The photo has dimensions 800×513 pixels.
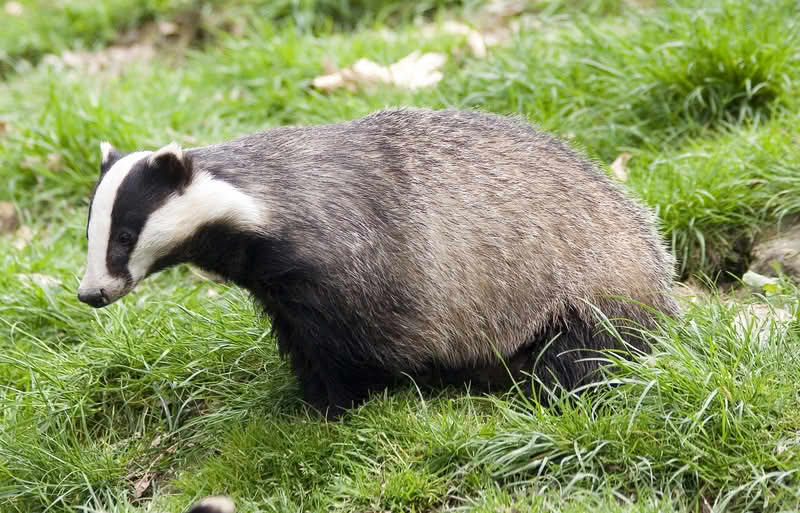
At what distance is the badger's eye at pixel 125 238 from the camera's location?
362cm

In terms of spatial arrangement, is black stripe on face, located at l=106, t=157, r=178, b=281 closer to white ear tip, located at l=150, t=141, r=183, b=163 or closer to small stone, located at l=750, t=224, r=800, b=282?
white ear tip, located at l=150, t=141, r=183, b=163

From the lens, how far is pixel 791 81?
551 centimetres

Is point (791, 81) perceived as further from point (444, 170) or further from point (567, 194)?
point (444, 170)

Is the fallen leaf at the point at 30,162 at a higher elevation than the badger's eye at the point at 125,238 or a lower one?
lower

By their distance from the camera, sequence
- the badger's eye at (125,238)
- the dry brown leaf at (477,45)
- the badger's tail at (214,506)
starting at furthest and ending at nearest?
the dry brown leaf at (477,45)
the badger's eye at (125,238)
the badger's tail at (214,506)

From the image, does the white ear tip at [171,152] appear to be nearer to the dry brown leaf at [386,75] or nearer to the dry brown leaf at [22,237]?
the dry brown leaf at [22,237]

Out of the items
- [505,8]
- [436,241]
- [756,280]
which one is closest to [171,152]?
[436,241]

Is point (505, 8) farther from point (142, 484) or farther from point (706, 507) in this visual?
point (706, 507)

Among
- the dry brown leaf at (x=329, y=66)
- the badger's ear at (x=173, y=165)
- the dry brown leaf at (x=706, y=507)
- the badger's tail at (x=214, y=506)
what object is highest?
the badger's ear at (x=173, y=165)

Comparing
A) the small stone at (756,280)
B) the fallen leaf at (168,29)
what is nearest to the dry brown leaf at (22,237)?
the fallen leaf at (168,29)

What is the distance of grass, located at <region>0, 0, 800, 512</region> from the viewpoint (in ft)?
11.5

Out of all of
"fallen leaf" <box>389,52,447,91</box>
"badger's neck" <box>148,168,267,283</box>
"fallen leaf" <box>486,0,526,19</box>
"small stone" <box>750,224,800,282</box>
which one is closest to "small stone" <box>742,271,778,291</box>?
"small stone" <box>750,224,800,282</box>

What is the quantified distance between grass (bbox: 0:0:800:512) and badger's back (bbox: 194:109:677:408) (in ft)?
0.88

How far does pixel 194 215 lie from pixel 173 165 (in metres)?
0.20
